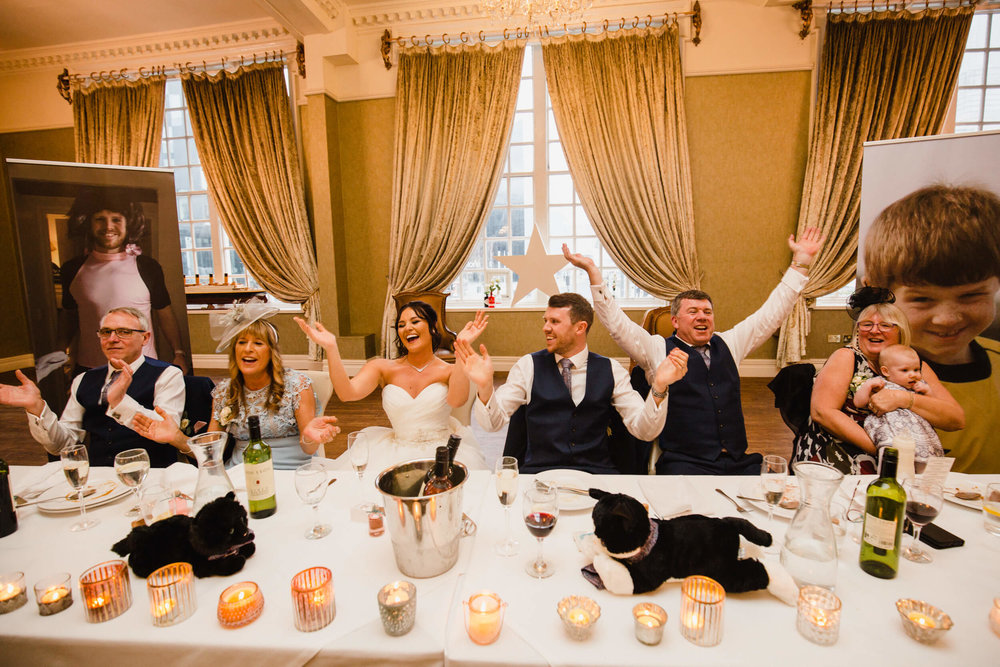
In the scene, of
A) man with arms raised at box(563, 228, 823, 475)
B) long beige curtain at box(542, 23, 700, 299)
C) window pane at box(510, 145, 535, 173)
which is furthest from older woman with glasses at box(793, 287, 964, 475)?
window pane at box(510, 145, 535, 173)

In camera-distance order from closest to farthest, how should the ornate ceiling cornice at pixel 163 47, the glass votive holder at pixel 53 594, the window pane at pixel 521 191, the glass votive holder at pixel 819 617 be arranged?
1. the glass votive holder at pixel 819 617
2. the glass votive holder at pixel 53 594
3. the ornate ceiling cornice at pixel 163 47
4. the window pane at pixel 521 191

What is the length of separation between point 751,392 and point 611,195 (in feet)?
A: 8.22

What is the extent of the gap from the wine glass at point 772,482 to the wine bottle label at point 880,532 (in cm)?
20

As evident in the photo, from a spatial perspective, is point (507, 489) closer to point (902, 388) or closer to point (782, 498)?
point (782, 498)

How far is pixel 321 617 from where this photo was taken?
904mm

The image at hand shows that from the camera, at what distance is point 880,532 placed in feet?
3.36

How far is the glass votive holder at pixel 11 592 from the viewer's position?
0.95m

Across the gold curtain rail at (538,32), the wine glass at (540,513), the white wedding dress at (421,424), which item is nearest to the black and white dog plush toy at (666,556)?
the wine glass at (540,513)

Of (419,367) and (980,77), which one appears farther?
(980,77)

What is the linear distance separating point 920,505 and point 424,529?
112cm

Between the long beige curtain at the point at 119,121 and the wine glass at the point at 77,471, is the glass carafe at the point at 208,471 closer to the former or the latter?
the wine glass at the point at 77,471

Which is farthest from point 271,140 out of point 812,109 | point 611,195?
point 812,109

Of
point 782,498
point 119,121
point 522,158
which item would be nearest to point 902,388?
point 782,498

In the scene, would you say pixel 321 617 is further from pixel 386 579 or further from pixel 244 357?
pixel 244 357
